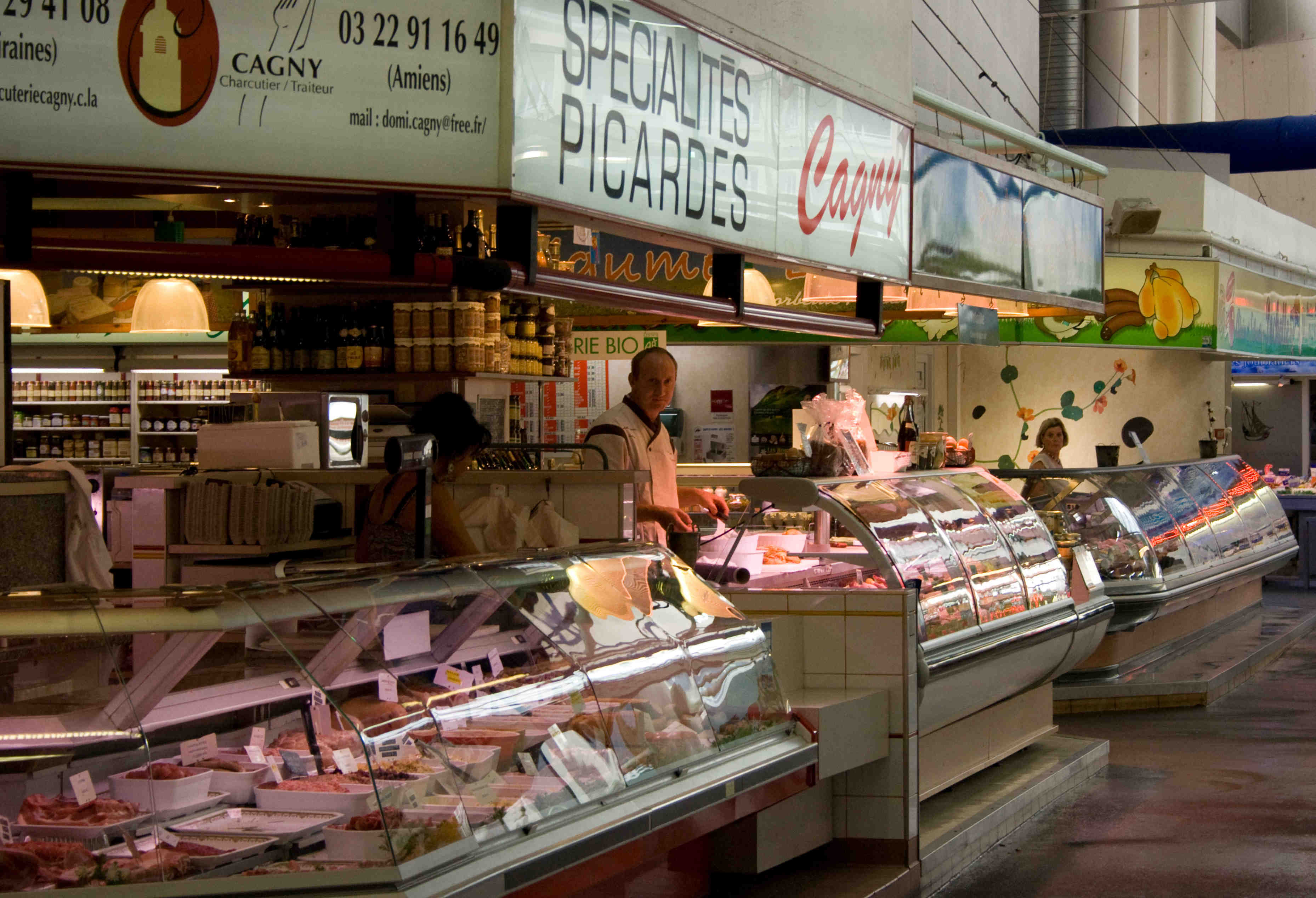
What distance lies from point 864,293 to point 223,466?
332 cm

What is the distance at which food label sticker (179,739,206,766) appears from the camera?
3135 millimetres

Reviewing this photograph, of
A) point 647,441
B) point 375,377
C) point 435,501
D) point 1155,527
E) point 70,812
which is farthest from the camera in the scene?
point 1155,527

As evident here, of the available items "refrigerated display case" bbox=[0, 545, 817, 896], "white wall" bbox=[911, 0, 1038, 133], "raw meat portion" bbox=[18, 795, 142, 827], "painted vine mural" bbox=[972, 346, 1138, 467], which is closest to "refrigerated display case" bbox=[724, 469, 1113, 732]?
"refrigerated display case" bbox=[0, 545, 817, 896]

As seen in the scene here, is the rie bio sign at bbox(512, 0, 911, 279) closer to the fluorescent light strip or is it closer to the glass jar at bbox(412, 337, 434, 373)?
the fluorescent light strip

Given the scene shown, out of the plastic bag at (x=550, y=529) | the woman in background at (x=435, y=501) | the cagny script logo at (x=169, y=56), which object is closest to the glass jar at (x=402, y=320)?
the plastic bag at (x=550, y=529)

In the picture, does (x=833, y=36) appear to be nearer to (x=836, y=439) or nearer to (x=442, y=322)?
(x=836, y=439)

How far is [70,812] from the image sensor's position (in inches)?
113

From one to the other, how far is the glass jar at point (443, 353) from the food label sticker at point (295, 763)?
4598mm

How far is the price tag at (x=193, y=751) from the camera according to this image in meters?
3.13

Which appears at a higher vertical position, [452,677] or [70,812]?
[452,677]

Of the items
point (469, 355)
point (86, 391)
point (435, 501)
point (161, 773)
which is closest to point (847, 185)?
point (469, 355)

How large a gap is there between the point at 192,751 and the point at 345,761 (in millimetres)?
352

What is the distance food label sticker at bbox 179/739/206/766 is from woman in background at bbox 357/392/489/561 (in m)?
1.34

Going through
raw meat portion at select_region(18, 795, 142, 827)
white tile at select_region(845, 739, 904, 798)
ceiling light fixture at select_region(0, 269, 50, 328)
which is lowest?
white tile at select_region(845, 739, 904, 798)
